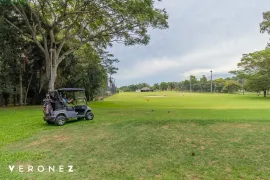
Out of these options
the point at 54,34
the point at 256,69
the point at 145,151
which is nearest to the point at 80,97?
the point at 145,151

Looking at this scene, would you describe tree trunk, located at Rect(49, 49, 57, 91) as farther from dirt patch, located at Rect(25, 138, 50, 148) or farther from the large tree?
dirt patch, located at Rect(25, 138, 50, 148)

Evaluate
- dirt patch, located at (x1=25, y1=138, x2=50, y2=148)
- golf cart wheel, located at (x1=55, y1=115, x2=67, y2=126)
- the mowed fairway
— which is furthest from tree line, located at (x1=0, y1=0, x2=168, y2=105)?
dirt patch, located at (x1=25, y1=138, x2=50, y2=148)

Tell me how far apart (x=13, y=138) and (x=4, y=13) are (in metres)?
12.6

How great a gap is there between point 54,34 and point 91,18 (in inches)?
191

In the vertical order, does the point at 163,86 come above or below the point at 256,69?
below

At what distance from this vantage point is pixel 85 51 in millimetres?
19250

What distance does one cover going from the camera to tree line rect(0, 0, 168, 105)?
479 inches

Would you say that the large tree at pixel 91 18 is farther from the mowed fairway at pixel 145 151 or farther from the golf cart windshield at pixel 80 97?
the mowed fairway at pixel 145 151

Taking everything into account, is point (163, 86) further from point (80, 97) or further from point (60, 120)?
point (60, 120)

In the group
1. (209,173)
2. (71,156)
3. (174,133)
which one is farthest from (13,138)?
(209,173)

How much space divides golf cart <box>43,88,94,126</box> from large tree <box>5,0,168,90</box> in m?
6.57

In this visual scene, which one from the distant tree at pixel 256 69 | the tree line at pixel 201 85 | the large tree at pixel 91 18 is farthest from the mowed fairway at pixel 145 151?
the tree line at pixel 201 85

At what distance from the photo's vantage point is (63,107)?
7230mm

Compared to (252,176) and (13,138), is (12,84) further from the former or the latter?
(252,176)
